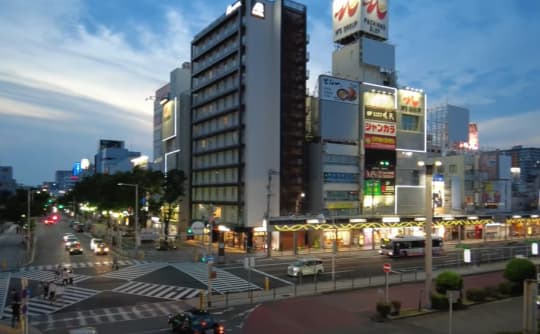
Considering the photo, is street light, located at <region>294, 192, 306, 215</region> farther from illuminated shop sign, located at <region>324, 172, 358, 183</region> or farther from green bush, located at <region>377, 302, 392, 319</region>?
green bush, located at <region>377, 302, 392, 319</region>

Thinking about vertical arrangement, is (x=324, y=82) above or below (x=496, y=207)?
above

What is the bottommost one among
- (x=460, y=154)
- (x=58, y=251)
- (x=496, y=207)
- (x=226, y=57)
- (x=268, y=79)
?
(x=58, y=251)

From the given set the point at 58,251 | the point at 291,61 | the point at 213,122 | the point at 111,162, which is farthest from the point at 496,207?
the point at 111,162

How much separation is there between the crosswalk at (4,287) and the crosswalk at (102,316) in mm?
5321

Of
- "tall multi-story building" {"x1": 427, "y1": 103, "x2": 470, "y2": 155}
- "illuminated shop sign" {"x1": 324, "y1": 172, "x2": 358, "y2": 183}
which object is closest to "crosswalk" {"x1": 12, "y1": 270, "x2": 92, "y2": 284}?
"illuminated shop sign" {"x1": 324, "y1": 172, "x2": 358, "y2": 183}

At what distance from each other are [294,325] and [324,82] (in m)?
49.3

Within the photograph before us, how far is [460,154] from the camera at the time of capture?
93062mm

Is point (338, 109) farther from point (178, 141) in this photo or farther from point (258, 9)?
point (178, 141)

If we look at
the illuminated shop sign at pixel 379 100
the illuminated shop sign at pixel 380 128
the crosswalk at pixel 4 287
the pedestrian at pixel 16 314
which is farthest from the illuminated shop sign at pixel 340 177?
the pedestrian at pixel 16 314

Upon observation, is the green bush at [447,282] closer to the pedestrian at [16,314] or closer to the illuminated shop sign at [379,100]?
the pedestrian at [16,314]

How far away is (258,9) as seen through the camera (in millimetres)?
67812

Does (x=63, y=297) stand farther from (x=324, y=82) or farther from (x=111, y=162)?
(x=111, y=162)

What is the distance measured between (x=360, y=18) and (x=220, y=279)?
5710cm

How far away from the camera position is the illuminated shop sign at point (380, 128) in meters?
74.4
